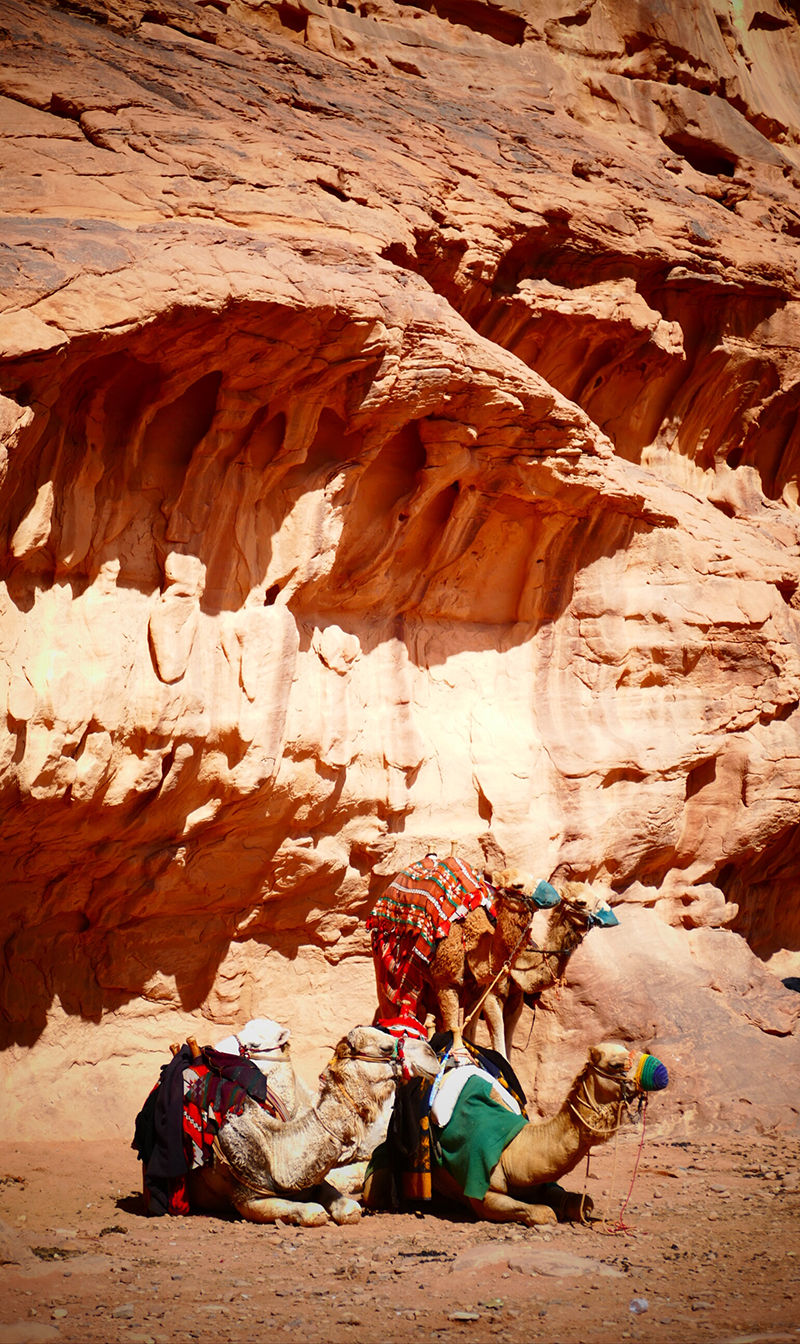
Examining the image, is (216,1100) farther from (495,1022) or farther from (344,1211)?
(495,1022)

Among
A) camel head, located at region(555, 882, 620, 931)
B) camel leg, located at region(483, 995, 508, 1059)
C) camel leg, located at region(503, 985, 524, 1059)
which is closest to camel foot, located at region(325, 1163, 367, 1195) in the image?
camel leg, located at region(483, 995, 508, 1059)

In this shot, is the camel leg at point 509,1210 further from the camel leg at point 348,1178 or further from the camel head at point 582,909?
the camel head at point 582,909

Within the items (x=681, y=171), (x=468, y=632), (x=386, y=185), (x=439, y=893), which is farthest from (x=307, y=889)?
(x=681, y=171)

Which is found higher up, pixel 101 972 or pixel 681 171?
pixel 681 171

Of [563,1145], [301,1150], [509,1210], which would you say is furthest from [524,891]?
[301,1150]

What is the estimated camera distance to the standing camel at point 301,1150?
533cm

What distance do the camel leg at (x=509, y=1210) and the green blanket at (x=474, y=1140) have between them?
7 centimetres

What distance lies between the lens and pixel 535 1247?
492 cm

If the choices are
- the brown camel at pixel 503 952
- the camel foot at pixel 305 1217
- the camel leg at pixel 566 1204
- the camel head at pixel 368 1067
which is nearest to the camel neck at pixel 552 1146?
the camel leg at pixel 566 1204

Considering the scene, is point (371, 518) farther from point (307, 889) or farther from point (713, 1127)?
point (713, 1127)

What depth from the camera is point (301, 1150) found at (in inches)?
212

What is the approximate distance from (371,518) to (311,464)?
0.79 meters

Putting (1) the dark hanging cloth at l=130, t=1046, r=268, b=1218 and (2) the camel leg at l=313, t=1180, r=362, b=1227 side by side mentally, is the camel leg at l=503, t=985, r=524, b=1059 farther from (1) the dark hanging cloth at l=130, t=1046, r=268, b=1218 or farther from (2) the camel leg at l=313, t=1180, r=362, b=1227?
(1) the dark hanging cloth at l=130, t=1046, r=268, b=1218

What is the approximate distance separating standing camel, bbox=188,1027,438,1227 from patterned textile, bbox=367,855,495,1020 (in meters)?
1.43
